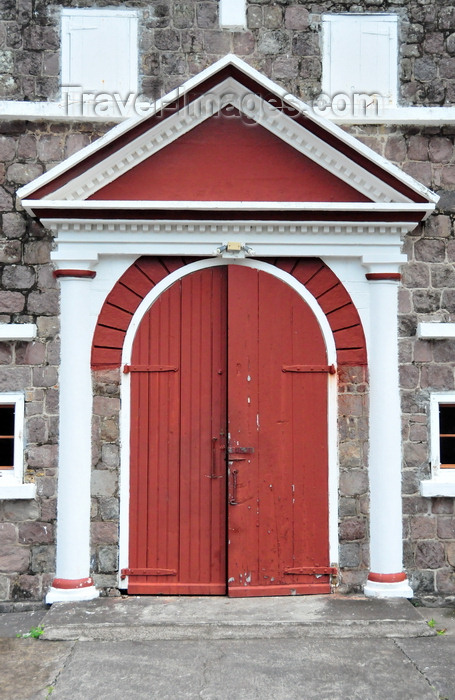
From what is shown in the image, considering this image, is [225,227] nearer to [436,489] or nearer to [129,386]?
[129,386]

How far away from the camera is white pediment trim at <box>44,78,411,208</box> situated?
636cm

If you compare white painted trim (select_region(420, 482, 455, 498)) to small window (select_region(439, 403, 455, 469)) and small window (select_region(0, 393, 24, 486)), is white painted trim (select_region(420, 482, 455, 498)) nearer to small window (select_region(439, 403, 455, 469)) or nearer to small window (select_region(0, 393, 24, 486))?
small window (select_region(439, 403, 455, 469))

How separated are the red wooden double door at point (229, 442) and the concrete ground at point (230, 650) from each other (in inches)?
11.9

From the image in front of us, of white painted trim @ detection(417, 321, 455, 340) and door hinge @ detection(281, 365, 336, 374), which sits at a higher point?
white painted trim @ detection(417, 321, 455, 340)

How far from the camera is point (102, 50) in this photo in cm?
700

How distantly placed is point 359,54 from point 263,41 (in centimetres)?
93

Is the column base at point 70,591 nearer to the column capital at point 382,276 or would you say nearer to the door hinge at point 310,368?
the door hinge at point 310,368

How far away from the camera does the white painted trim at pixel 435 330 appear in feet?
21.5

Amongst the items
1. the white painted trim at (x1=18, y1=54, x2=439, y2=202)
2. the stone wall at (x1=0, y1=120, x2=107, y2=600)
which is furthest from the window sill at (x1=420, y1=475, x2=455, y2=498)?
the stone wall at (x1=0, y1=120, x2=107, y2=600)

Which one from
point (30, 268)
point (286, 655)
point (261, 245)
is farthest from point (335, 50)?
point (286, 655)

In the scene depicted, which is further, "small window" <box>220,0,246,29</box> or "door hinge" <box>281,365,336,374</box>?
"small window" <box>220,0,246,29</box>

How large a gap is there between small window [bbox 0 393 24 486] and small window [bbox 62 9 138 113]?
299cm

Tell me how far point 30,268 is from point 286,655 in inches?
152

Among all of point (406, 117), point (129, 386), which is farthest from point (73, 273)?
point (406, 117)
